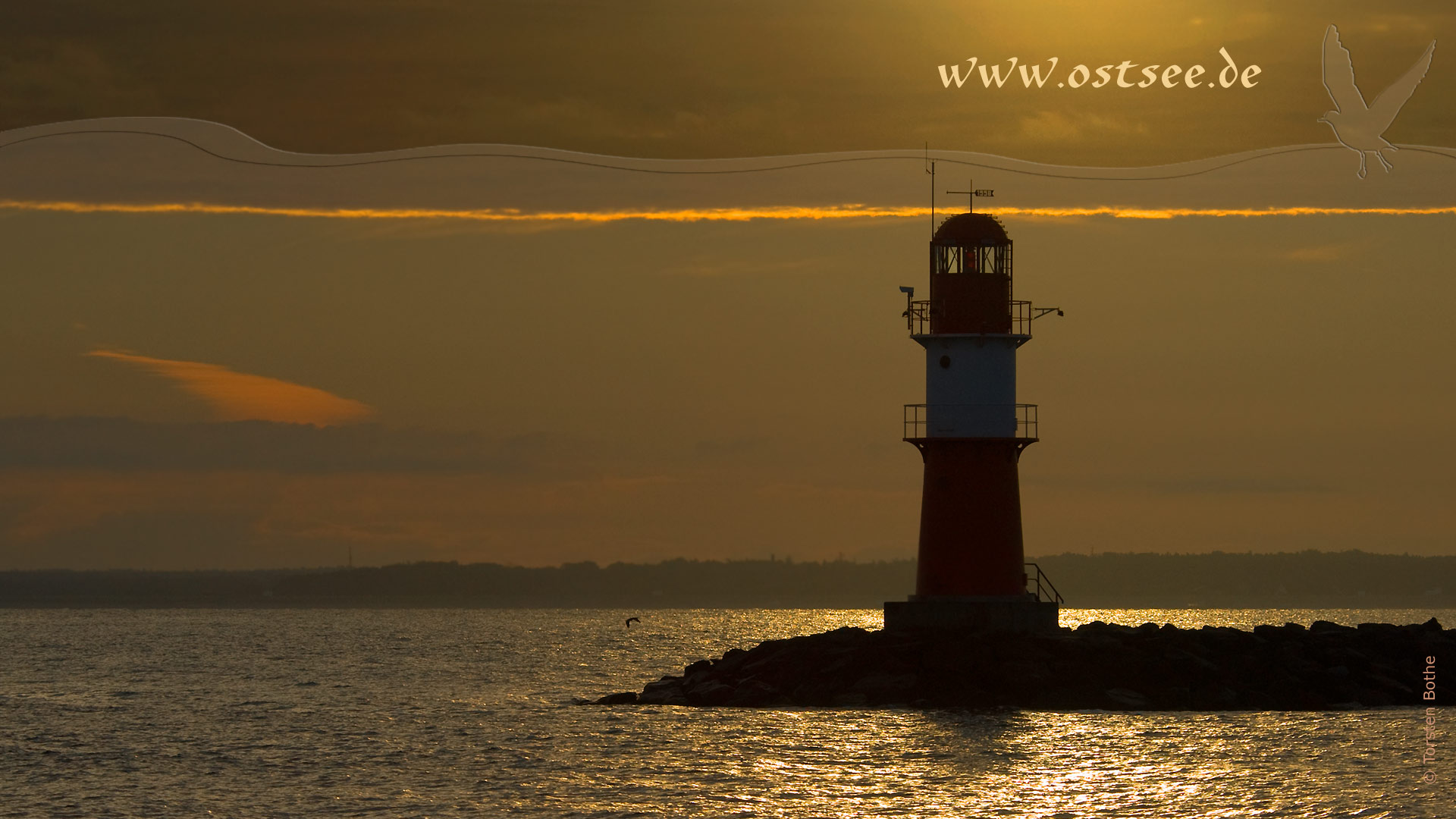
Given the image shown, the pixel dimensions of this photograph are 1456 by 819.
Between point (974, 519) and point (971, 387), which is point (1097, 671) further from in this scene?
point (971, 387)

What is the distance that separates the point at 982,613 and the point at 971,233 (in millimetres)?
8487

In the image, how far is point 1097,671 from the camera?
3875 cm

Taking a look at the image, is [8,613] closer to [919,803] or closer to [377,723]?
[377,723]

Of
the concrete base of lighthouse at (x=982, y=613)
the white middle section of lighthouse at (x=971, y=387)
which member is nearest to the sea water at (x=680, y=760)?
the concrete base of lighthouse at (x=982, y=613)

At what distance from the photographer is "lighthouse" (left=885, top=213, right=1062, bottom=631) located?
3888cm

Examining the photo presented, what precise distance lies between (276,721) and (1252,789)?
86.9ft

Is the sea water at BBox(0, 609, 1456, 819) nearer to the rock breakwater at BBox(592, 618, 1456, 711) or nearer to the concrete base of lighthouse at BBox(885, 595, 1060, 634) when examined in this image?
the rock breakwater at BBox(592, 618, 1456, 711)

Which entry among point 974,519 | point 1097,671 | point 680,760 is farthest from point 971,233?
point 680,760

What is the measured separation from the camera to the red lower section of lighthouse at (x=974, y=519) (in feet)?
128

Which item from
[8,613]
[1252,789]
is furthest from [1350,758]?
[8,613]

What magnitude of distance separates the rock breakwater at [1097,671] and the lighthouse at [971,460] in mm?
654

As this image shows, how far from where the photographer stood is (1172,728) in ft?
122

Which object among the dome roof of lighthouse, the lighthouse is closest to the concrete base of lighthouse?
the lighthouse

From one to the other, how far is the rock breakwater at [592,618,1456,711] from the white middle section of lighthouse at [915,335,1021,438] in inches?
177
